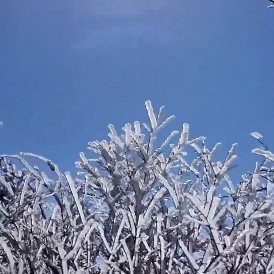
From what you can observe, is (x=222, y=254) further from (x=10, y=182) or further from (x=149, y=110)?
(x=10, y=182)

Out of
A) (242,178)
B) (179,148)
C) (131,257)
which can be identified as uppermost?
(179,148)

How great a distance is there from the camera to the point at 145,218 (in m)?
2.08

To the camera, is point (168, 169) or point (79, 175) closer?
point (168, 169)

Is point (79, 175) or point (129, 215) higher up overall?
point (79, 175)

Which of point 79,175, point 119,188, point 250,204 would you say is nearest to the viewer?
point 250,204

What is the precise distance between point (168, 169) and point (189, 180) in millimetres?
276

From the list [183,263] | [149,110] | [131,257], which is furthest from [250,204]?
[149,110]

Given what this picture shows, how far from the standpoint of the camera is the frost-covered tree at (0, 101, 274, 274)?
6.51 ft

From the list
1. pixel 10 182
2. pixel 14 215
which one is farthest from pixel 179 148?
pixel 10 182

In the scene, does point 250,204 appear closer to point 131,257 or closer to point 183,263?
point 183,263

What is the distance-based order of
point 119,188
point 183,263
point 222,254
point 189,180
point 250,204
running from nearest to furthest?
point 222,254
point 250,204
point 183,263
point 119,188
point 189,180

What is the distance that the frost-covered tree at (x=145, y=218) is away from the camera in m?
1.98

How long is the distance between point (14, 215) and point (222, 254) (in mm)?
1398

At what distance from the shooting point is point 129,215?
211 cm
